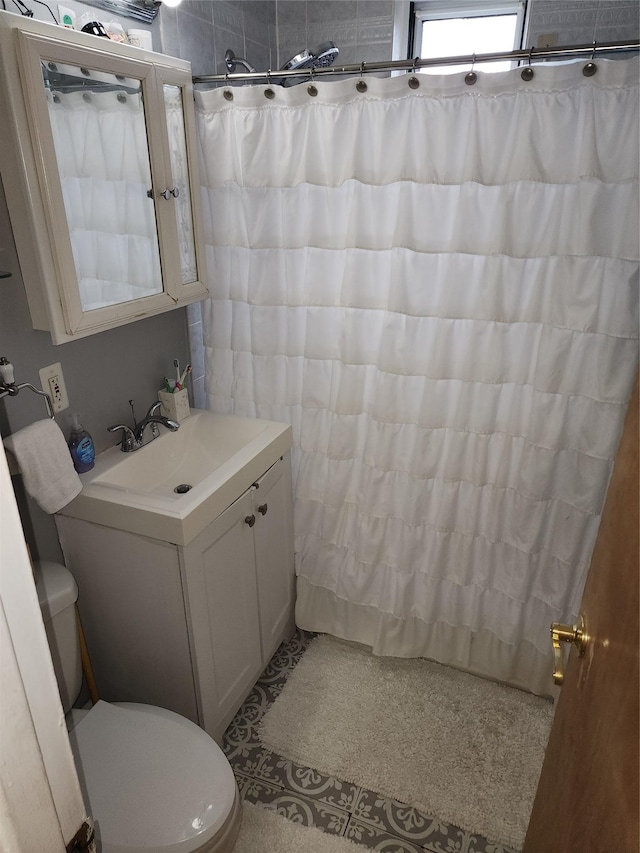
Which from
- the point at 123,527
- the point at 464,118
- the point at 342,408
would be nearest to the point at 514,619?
the point at 342,408

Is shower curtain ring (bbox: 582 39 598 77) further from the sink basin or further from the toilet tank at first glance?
the toilet tank

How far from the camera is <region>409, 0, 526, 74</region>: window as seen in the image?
225 cm

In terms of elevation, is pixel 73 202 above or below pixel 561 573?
above

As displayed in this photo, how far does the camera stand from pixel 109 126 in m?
1.55

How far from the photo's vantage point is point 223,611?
70.5 inches

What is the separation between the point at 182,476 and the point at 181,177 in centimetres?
94

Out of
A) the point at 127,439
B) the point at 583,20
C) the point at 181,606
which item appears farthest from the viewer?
the point at 583,20

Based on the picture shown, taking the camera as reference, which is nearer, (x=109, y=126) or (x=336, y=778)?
(x=109, y=126)

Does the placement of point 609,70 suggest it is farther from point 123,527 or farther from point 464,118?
point 123,527

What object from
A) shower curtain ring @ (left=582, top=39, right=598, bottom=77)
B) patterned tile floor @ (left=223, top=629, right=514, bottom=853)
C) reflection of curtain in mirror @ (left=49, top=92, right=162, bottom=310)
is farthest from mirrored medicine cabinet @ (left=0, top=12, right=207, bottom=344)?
patterned tile floor @ (left=223, top=629, right=514, bottom=853)

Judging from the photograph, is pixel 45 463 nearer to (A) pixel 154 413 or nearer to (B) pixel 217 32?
(A) pixel 154 413

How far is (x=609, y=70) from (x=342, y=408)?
1.16 metres

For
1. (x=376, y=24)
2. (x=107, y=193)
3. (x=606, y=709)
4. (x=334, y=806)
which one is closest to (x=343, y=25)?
(x=376, y=24)

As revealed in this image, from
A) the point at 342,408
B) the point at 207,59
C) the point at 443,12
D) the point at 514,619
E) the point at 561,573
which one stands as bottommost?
the point at 514,619
